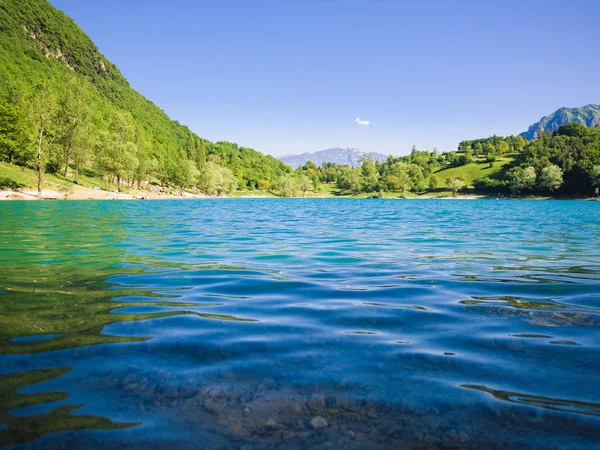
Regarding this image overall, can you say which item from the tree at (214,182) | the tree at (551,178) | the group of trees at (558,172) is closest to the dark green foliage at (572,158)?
the group of trees at (558,172)

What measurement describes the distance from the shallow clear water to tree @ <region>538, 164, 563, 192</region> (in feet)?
542

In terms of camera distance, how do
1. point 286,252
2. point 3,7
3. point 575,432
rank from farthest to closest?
point 3,7 → point 286,252 → point 575,432

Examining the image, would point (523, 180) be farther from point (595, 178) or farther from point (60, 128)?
point (60, 128)

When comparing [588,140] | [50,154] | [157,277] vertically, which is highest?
[588,140]

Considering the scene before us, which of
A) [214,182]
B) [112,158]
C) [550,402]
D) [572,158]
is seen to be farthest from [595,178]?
[550,402]

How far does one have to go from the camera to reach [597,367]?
392cm

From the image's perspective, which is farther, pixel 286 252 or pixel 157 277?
pixel 286 252

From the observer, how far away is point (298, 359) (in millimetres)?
4203

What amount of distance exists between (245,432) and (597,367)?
12.2 ft

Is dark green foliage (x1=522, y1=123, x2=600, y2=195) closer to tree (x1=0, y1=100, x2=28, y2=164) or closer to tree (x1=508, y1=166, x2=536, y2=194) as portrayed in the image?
tree (x1=508, y1=166, x2=536, y2=194)

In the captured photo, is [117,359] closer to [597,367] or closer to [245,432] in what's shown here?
[245,432]

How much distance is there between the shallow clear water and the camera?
285 cm

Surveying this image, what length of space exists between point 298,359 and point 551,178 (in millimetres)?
173322

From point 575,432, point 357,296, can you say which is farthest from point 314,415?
point 357,296
